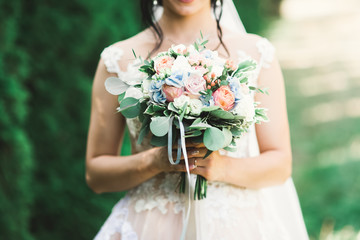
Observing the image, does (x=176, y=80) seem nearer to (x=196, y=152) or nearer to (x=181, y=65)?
(x=181, y=65)

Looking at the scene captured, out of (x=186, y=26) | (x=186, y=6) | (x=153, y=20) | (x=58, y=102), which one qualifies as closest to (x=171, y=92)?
(x=186, y=6)

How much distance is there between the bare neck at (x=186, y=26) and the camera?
2.47 m

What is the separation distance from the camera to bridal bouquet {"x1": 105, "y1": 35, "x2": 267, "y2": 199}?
5.75ft

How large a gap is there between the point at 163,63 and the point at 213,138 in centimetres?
36

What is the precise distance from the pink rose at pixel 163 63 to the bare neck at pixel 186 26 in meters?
0.63

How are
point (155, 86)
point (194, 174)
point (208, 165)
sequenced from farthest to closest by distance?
point (194, 174)
point (208, 165)
point (155, 86)

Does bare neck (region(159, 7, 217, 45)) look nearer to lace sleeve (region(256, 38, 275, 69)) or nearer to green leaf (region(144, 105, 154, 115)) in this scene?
lace sleeve (region(256, 38, 275, 69))

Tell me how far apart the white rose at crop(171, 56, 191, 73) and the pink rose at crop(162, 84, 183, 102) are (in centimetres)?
7

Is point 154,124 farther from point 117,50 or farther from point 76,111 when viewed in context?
point 76,111

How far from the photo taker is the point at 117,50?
2.43m

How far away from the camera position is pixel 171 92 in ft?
5.82

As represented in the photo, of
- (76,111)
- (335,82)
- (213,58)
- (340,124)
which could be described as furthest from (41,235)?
(335,82)

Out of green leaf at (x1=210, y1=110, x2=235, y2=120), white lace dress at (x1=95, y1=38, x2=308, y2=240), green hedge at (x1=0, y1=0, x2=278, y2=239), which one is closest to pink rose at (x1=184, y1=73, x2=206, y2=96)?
green leaf at (x1=210, y1=110, x2=235, y2=120)

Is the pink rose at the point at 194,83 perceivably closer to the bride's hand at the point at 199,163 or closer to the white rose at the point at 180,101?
the white rose at the point at 180,101
